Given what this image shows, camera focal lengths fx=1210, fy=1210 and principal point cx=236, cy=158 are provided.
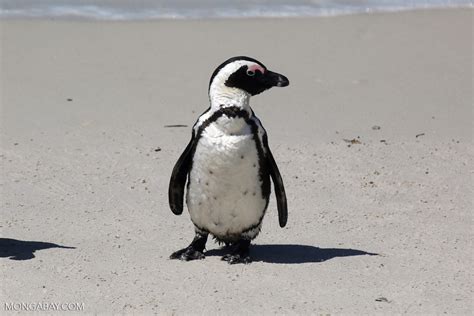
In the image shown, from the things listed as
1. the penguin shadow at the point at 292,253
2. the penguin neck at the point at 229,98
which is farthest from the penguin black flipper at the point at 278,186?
the penguin neck at the point at 229,98

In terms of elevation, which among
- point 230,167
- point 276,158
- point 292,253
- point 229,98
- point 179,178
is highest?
point 229,98

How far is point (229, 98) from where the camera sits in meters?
5.56

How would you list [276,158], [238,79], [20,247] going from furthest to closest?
[276,158]
[20,247]
[238,79]

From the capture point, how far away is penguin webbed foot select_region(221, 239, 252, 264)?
579 cm

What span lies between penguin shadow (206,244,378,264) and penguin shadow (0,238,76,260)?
2.71ft

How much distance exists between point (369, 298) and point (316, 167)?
2.29 meters

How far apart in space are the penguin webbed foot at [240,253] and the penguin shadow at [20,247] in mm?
836

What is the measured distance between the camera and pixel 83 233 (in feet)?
20.5

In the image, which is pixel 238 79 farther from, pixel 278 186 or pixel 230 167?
pixel 278 186

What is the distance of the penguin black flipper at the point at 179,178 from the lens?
227 inches

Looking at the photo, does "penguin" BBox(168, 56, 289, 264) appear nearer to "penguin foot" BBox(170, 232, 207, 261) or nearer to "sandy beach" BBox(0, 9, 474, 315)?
"penguin foot" BBox(170, 232, 207, 261)

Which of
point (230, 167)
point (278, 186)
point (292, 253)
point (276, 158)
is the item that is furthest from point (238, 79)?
point (276, 158)

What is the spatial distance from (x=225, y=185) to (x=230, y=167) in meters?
0.11

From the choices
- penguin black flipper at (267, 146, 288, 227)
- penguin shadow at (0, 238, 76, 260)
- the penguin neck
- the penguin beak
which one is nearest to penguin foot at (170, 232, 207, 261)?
penguin black flipper at (267, 146, 288, 227)
